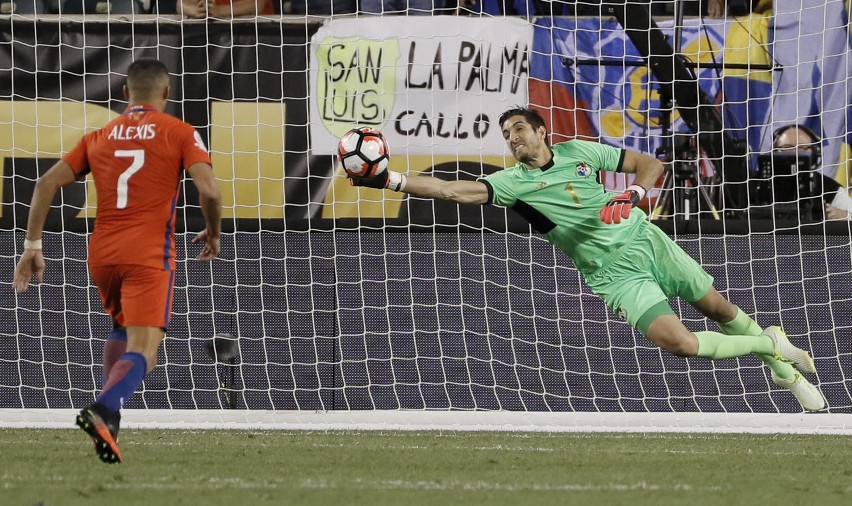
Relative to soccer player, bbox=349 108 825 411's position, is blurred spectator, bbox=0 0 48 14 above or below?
above

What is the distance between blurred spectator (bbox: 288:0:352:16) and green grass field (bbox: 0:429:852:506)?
3.64 m

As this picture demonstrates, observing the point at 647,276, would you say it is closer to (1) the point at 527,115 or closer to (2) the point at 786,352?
(2) the point at 786,352

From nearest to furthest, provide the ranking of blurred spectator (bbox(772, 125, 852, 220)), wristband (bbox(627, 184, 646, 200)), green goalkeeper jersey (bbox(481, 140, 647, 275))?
1. wristband (bbox(627, 184, 646, 200))
2. green goalkeeper jersey (bbox(481, 140, 647, 275))
3. blurred spectator (bbox(772, 125, 852, 220))

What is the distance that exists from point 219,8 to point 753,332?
4792mm

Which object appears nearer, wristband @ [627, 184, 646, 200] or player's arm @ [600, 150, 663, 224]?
player's arm @ [600, 150, 663, 224]

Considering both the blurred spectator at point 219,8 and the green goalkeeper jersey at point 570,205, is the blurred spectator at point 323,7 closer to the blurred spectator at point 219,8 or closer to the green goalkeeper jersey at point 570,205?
the blurred spectator at point 219,8

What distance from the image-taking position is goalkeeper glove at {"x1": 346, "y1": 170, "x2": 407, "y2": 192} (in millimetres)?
6414

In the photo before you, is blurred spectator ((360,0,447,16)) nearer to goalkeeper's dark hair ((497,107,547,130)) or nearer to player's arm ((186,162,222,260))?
goalkeeper's dark hair ((497,107,547,130))

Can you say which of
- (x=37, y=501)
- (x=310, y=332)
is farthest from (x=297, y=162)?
(x=37, y=501)

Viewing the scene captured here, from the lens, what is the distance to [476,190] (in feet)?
22.5

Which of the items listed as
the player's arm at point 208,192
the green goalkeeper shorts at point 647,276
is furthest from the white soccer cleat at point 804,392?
the player's arm at point 208,192

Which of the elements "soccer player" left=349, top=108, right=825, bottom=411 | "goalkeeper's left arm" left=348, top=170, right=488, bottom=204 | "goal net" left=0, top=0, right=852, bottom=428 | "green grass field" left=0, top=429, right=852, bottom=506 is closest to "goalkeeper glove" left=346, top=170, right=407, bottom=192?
"goalkeeper's left arm" left=348, top=170, right=488, bottom=204

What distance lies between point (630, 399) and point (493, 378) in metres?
1.06

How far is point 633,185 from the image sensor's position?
695 centimetres
